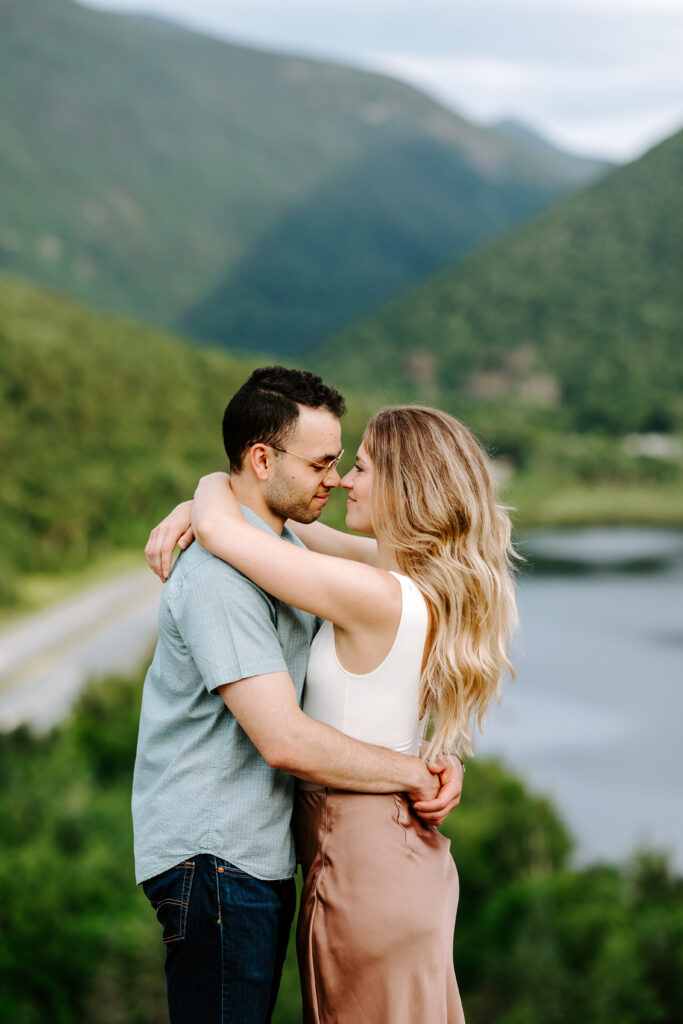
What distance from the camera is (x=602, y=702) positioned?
837 inches

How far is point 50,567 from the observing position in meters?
23.6

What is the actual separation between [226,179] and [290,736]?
295 ft

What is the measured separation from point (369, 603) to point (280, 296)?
79647 millimetres

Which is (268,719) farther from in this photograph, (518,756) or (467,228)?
(467,228)

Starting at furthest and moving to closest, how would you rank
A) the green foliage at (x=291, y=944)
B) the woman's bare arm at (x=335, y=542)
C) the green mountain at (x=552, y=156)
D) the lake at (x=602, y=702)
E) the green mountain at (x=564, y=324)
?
the green mountain at (x=552, y=156) < the green mountain at (x=564, y=324) < the lake at (x=602, y=702) < the green foliage at (x=291, y=944) < the woman's bare arm at (x=335, y=542)

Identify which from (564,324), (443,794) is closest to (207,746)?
(443,794)

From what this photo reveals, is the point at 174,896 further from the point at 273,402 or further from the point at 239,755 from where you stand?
the point at 273,402

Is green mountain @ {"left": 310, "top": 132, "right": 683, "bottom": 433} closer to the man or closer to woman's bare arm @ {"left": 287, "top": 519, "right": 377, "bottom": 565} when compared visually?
woman's bare arm @ {"left": 287, "top": 519, "right": 377, "bottom": 565}

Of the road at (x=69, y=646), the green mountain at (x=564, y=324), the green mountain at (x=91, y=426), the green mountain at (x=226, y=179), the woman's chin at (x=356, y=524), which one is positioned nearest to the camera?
the woman's chin at (x=356, y=524)

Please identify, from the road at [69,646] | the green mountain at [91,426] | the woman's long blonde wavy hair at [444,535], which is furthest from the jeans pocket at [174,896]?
the green mountain at [91,426]

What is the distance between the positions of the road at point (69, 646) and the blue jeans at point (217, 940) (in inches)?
442

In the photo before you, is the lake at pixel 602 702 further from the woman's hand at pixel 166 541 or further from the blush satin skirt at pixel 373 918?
the woman's hand at pixel 166 541

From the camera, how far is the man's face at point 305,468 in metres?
1.76

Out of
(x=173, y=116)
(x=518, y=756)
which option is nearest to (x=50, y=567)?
(x=518, y=756)
